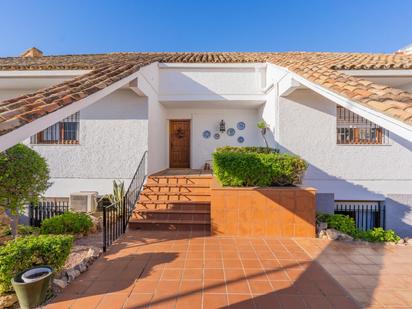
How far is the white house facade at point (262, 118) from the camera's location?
303 inches

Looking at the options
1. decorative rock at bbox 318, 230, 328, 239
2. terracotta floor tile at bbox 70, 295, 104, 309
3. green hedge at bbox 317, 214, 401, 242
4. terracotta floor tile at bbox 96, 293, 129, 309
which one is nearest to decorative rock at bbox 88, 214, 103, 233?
terracotta floor tile at bbox 70, 295, 104, 309

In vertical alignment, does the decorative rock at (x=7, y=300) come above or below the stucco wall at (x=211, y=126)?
below

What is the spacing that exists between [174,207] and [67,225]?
2.99 m

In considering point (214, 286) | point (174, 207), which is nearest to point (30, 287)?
point (214, 286)

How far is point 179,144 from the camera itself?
1126 cm

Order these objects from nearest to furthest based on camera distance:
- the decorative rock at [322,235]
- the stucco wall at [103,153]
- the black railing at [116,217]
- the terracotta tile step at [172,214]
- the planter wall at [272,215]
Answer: the black railing at [116,217], the planter wall at [272,215], the decorative rock at [322,235], the terracotta tile step at [172,214], the stucco wall at [103,153]

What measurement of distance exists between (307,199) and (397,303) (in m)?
2.61

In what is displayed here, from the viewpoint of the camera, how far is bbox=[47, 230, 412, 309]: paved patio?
10.7ft

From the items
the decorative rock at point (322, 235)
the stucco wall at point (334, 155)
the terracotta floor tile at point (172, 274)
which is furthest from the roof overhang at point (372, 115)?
the terracotta floor tile at point (172, 274)

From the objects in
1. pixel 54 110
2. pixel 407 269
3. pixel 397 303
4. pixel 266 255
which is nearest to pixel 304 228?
pixel 266 255

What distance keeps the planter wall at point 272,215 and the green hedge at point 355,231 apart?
3.80ft

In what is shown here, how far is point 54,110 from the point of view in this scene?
315 centimetres

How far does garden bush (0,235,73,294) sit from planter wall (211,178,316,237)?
130 inches

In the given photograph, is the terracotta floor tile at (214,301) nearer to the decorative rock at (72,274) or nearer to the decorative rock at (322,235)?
the decorative rock at (72,274)
